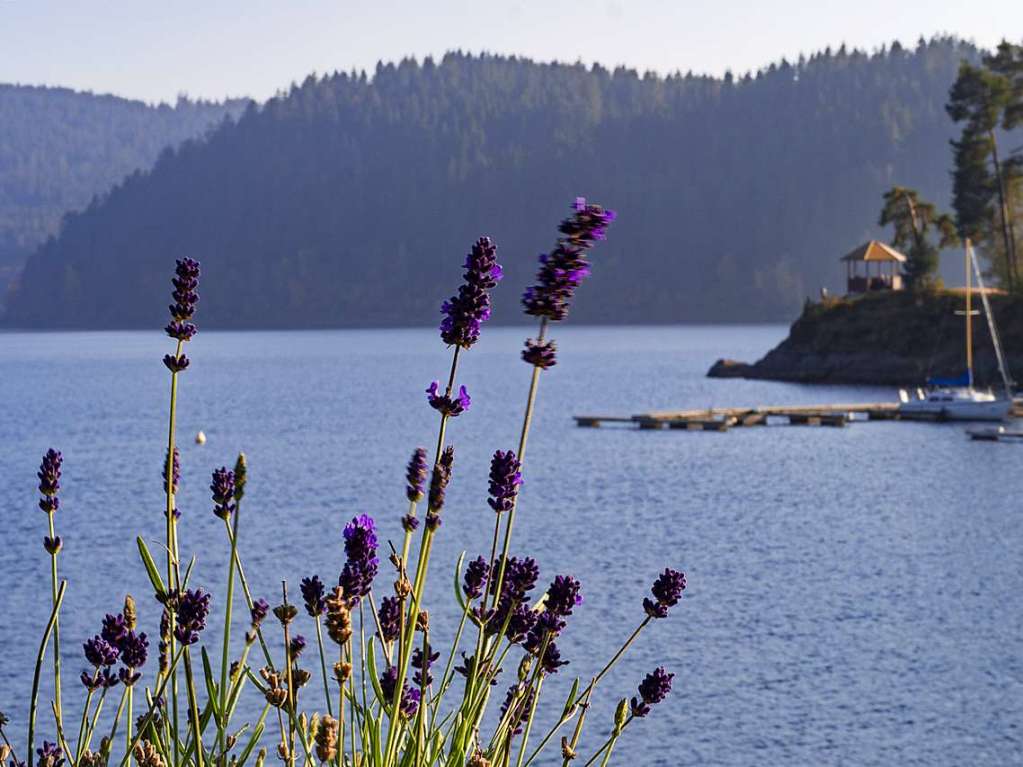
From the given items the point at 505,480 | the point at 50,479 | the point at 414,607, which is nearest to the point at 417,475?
the point at 505,480

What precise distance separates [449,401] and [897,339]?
82307 mm

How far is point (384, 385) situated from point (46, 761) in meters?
113

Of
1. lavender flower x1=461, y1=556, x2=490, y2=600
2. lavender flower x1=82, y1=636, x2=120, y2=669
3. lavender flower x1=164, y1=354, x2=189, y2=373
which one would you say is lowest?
lavender flower x1=82, y1=636, x2=120, y2=669

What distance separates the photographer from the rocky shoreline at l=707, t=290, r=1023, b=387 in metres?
80.2

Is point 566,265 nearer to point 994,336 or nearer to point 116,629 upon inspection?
point 116,629

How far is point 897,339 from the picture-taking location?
8412 centimetres

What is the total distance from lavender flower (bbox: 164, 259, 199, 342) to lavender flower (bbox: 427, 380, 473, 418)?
0.72m

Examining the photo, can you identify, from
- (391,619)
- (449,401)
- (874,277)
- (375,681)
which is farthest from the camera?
(874,277)

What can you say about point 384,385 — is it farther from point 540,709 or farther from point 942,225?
point 540,709

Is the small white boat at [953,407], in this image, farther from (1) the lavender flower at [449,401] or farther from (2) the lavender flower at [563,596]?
(1) the lavender flower at [449,401]

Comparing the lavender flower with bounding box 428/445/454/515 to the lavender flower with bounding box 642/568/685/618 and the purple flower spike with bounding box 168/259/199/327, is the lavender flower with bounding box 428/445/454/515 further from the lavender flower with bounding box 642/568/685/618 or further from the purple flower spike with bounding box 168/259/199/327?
the lavender flower with bounding box 642/568/685/618

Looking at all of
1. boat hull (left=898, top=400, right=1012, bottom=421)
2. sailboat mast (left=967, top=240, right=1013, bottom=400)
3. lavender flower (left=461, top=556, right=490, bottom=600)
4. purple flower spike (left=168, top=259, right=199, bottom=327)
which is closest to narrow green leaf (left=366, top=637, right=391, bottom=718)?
lavender flower (left=461, top=556, right=490, bottom=600)

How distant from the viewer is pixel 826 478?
51750 mm

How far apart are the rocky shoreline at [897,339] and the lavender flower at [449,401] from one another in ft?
254
